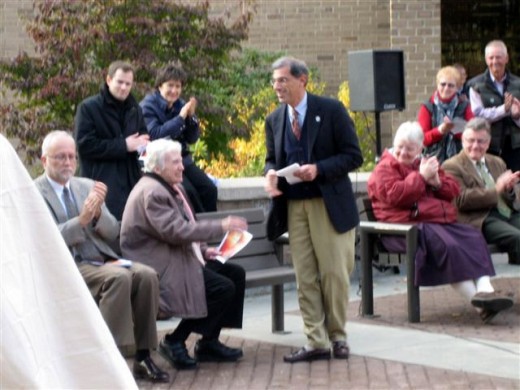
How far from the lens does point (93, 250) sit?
791 centimetres

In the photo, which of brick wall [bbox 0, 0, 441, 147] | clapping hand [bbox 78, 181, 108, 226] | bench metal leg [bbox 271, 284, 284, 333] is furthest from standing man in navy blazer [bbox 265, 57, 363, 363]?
brick wall [bbox 0, 0, 441, 147]

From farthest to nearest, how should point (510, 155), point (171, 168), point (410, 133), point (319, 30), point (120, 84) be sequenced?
1. point (319, 30)
2. point (510, 155)
3. point (410, 133)
4. point (120, 84)
5. point (171, 168)

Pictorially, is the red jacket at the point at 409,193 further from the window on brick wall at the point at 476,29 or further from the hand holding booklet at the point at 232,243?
the window on brick wall at the point at 476,29

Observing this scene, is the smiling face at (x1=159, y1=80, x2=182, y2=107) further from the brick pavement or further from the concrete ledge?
the brick pavement

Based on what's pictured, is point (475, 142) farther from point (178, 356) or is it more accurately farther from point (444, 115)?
point (178, 356)

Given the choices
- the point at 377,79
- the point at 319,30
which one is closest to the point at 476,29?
the point at 319,30

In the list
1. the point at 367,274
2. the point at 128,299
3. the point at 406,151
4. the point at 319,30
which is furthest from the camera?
the point at 319,30

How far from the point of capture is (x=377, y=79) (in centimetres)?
1382

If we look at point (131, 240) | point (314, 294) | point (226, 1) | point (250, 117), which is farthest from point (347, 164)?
point (226, 1)

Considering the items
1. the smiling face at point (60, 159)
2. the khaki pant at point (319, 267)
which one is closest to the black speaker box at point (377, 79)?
the khaki pant at point (319, 267)

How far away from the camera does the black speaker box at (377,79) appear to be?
13781 millimetres

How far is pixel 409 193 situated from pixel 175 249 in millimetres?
2417

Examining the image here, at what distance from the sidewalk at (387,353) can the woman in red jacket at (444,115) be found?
1.58 meters

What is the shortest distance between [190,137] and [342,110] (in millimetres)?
2372
